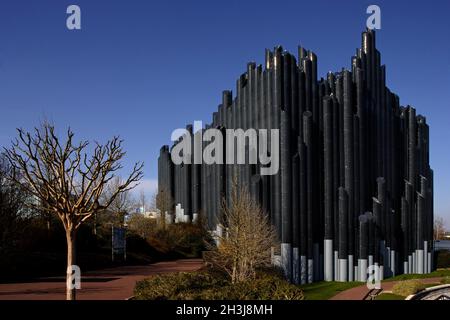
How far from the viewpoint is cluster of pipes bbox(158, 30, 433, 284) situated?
3750cm

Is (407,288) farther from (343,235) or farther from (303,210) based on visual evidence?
(303,210)

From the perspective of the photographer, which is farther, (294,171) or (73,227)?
(294,171)

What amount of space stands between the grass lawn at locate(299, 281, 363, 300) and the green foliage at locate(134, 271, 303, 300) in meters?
9.98

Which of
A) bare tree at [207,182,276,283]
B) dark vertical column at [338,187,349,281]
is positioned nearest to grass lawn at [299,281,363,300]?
dark vertical column at [338,187,349,281]

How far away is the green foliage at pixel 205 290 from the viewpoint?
1712cm

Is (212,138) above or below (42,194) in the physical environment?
above

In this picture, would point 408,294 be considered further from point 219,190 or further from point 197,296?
point 219,190

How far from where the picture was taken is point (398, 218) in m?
45.4

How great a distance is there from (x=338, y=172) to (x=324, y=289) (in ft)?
34.5

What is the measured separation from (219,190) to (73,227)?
3796cm

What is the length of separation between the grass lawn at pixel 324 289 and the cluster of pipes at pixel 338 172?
136 cm
